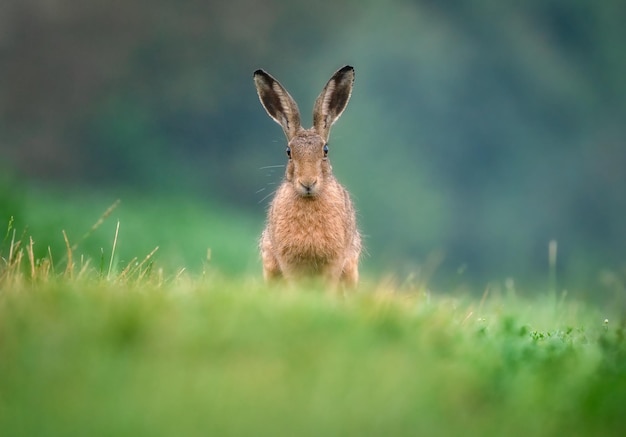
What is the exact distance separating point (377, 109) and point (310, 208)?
23067 mm

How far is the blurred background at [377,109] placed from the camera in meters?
29.7

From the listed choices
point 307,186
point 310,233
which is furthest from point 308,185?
point 310,233

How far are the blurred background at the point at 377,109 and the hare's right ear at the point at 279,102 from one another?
18.1m

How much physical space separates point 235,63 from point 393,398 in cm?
2790

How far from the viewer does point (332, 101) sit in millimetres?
9297

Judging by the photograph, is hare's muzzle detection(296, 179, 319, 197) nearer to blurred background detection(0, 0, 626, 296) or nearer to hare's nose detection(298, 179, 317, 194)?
hare's nose detection(298, 179, 317, 194)

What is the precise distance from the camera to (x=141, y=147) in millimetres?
31375

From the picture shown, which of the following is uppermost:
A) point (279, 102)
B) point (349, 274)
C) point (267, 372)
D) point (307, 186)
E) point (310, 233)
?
point (279, 102)

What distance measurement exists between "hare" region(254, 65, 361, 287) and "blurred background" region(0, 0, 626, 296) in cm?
1813

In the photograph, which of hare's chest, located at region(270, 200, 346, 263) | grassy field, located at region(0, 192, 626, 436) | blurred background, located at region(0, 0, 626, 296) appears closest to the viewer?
grassy field, located at region(0, 192, 626, 436)

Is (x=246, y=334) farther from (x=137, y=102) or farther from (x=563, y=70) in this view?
(x=563, y=70)

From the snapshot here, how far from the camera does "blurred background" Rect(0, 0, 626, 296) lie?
2972cm

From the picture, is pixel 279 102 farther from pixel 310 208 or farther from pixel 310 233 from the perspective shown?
pixel 310 233

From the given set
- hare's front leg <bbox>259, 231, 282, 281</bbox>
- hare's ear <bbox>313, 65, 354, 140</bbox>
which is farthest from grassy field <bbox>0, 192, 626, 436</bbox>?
hare's ear <bbox>313, 65, 354, 140</bbox>
